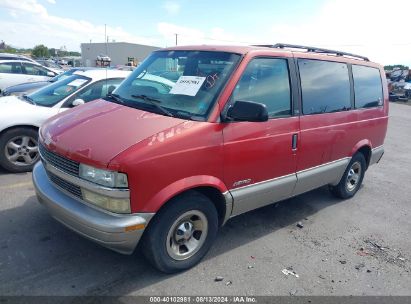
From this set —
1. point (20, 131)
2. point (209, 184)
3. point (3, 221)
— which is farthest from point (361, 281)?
point (20, 131)

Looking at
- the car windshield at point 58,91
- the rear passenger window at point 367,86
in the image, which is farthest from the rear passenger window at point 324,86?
the car windshield at point 58,91

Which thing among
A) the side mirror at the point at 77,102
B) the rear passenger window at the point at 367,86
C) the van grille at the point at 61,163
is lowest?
the van grille at the point at 61,163

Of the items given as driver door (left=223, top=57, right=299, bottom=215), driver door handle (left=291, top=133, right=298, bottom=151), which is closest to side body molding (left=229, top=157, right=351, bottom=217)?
Result: driver door (left=223, top=57, right=299, bottom=215)

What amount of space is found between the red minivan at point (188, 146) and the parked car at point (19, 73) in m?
10.3

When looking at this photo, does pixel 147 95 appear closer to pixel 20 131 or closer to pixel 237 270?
pixel 237 270

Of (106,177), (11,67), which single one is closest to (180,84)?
(106,177)

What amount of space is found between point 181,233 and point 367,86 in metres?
3.81

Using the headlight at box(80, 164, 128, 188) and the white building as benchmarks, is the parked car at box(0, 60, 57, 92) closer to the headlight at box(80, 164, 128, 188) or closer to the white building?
the headlight at box(80, 164, 128, 188)

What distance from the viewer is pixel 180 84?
3.42 m

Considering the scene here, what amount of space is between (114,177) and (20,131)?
136 inches

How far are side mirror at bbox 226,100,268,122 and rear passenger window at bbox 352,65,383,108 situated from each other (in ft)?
8.19

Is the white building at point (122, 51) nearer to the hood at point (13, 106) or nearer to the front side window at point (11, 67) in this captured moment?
the front side window at point (11, 67)

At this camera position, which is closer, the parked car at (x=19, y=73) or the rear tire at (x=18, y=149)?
the rear tire at (x=18, y=149)

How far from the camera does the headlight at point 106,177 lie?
261cm
